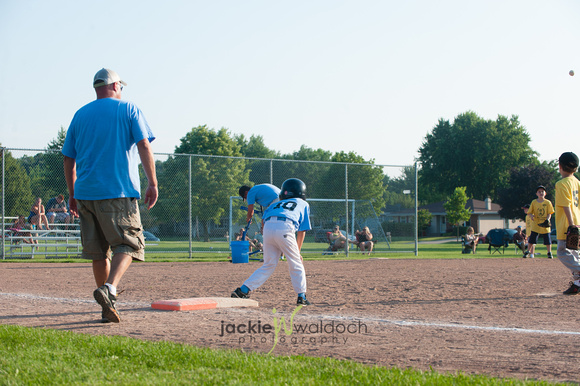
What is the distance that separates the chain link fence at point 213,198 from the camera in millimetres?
15531

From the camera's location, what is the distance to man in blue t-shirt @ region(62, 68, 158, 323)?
460 centimetres

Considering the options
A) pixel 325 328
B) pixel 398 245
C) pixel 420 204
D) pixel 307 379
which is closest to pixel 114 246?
pixel 325 328

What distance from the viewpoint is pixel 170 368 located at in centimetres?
307

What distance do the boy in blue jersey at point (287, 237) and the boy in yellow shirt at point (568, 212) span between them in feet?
11.5

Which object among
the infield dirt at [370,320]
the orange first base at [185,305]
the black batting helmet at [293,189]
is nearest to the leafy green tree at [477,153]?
the infield dirt at [370,320]

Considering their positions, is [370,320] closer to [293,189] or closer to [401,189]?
[293,189]

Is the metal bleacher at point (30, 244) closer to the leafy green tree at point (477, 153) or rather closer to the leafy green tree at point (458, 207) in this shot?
the leafy green tree at point (458, 207)

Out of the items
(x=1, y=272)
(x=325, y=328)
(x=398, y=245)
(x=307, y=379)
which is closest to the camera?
(x=307, y=379)

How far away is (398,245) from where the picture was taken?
66.6 ft

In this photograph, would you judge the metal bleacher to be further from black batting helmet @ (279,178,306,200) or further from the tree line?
black batting helmet @ (279,178,306,200)

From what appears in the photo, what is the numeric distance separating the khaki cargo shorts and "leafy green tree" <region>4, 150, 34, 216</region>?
36.7ft

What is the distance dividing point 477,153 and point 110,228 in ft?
207

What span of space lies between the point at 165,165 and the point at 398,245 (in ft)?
28.8

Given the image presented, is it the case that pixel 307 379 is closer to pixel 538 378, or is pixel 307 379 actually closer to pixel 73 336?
pixel 538 378
